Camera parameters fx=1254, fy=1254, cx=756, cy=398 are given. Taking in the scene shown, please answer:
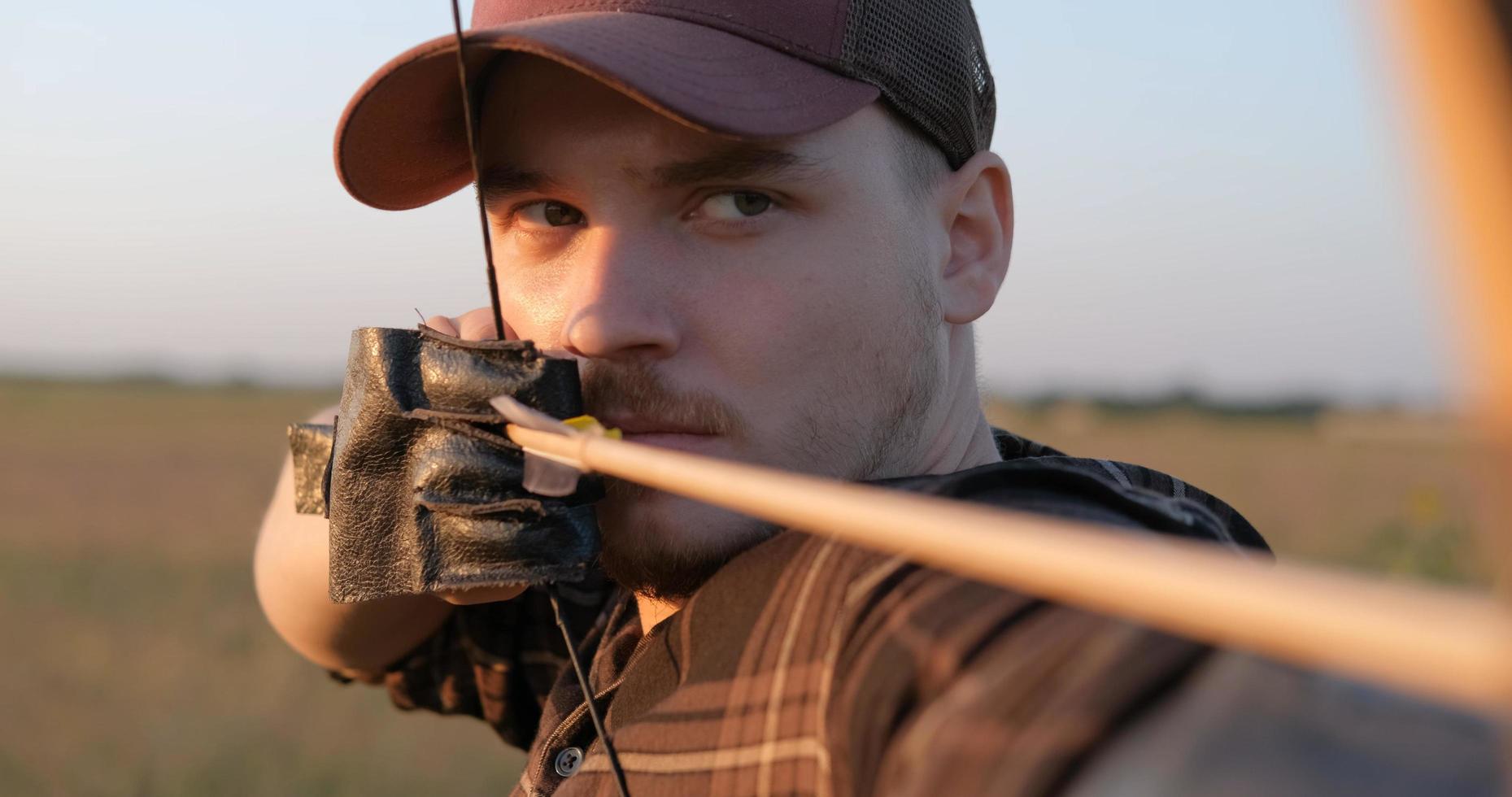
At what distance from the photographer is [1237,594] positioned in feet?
1.37

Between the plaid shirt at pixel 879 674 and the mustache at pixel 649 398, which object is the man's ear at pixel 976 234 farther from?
the mustache at pixel 649 398

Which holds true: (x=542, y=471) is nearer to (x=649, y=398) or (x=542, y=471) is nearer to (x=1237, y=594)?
(x=649, y=398)

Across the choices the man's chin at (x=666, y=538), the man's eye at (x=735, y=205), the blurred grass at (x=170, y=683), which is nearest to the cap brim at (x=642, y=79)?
the man's eye at (x=735, y=205)

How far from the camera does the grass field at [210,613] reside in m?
4.98

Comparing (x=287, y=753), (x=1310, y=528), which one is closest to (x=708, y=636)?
(x=287, y=753)

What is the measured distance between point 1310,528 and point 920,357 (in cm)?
935

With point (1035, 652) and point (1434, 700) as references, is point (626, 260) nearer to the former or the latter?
point (1035, 652)

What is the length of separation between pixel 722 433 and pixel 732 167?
31 centimetres

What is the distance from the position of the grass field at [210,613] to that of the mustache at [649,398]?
0.71 m

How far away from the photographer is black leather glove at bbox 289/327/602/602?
1.30 metres

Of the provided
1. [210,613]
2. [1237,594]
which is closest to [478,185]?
[1237,594]

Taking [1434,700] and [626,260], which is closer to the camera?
[1434,700]

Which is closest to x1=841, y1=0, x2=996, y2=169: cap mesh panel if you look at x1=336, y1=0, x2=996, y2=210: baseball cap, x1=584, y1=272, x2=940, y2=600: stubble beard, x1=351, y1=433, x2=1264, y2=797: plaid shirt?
x1=336, y1=0, x2=996, y2=210: baseball cap

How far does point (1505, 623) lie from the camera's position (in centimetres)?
37
